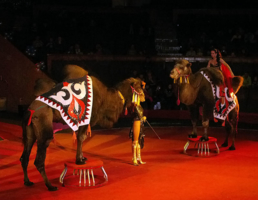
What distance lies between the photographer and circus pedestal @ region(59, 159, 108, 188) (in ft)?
21.1

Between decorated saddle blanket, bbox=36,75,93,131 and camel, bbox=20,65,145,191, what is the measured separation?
0.13 m

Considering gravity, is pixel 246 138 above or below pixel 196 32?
below

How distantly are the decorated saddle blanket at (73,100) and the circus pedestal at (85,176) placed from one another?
0.64m

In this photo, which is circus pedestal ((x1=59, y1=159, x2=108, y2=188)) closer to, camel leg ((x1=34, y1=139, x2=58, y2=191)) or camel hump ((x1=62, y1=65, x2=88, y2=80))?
camel leg ((x1=34, y1=139, x2=58, y2=191))

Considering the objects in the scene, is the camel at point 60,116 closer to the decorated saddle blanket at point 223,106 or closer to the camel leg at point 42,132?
the camel leg at point 42,132

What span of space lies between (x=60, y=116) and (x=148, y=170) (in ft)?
7.29

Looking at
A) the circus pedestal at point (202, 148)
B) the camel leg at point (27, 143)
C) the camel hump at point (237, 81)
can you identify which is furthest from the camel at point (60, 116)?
the camel hump at point (237, 81)

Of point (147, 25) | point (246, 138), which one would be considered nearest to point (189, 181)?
point (246, 138)

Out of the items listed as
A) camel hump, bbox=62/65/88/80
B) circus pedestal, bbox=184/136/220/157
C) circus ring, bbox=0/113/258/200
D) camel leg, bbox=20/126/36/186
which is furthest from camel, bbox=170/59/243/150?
camel leg, bbox=20/126/36/186

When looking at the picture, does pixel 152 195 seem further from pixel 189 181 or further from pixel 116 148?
pixel 116 148

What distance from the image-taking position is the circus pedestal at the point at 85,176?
6441 millimetres

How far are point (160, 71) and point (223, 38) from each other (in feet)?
12.5

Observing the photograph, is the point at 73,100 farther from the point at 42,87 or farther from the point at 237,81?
the point at 237,81

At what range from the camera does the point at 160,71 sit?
658 inches
